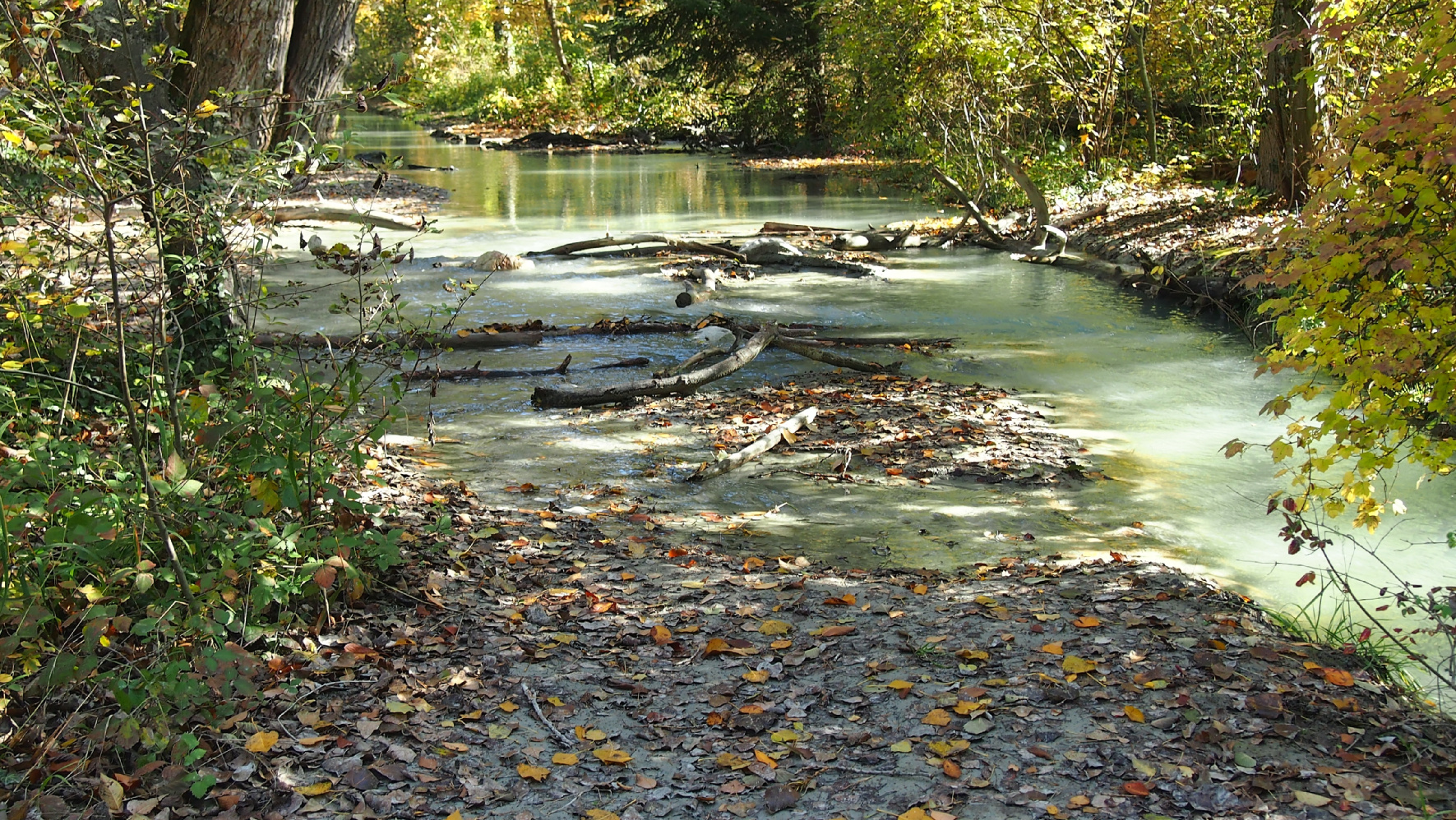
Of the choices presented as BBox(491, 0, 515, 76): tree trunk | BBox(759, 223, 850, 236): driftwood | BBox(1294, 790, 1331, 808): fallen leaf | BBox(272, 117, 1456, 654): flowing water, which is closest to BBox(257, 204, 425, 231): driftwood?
BBox(272, 117, 1456, 654): flowing water

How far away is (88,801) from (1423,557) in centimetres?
611

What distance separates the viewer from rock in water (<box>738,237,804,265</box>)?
14.8 metres

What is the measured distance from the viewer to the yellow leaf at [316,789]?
10.5 feet

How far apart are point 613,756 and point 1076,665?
173 centimetres

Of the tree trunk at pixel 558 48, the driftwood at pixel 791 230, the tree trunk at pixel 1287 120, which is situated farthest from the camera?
the tree trunk at pixel 558 48

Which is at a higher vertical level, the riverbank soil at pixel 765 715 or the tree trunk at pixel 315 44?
the tree trunk at pixel 315 44

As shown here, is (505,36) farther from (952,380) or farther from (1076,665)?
(1076,665)

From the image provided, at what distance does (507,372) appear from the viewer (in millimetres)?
9391

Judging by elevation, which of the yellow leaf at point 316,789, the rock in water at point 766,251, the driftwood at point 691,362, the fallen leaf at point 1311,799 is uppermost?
the rock in water at point 766,251

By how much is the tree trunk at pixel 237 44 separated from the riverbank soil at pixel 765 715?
10.8 ft

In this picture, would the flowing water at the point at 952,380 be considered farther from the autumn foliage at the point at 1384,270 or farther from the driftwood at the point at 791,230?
the autumn foliage at the point at 1384,270

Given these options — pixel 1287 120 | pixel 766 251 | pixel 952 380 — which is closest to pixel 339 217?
pixel 952 380

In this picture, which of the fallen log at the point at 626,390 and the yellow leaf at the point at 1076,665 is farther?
the fallen log at the point at 626,390

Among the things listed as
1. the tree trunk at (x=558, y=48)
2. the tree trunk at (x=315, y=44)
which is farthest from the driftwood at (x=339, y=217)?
the tree trunk at (x=558, y=48)
